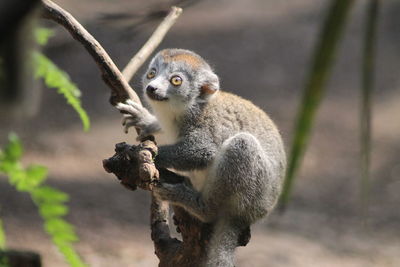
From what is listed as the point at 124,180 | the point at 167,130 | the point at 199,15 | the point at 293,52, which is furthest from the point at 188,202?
the point at 199,15

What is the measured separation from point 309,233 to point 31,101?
10.7 metres

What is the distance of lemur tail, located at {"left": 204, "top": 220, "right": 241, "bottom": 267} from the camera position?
4941 mm

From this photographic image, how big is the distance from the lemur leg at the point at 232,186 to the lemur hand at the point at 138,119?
70 centimetres

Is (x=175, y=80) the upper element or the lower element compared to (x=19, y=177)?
upper

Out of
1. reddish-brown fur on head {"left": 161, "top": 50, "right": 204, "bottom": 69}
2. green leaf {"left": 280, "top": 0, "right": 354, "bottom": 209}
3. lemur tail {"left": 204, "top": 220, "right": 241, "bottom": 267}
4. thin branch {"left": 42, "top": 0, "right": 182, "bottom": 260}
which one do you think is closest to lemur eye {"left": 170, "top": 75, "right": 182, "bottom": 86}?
reddish-brown fur on head {"left": 161, "top": 50, "right": 204, "bottom": 69}

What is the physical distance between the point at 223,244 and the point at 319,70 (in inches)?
155

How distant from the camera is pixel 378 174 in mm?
13875

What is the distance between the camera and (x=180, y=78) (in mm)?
6105

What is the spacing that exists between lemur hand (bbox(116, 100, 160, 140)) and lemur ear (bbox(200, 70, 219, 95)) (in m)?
0.55

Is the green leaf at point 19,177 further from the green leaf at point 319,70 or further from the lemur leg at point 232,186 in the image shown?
the lemur leg at point 232,186

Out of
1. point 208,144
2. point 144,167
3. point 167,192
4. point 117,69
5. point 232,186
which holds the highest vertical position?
point 208,144

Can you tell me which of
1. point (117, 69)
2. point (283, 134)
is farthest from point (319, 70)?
point (283, 134)

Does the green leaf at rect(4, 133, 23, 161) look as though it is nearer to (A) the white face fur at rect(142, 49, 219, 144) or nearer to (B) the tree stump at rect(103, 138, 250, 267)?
(B) the tree stump at rect(103, 138, 250, 267)

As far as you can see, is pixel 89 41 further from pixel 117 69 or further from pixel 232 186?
pixel 232 186
